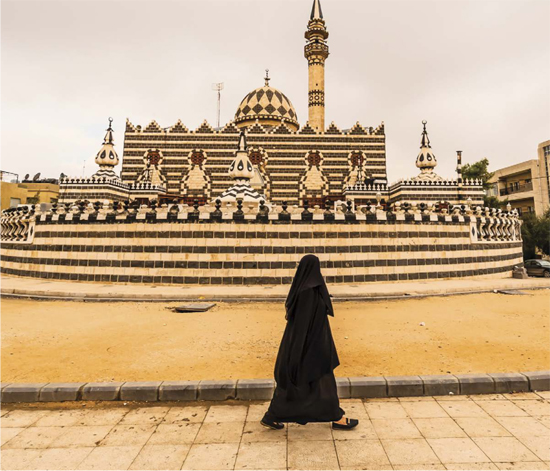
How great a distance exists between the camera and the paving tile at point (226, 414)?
3.82 meters

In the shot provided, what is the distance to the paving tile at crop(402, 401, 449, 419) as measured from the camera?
390cm

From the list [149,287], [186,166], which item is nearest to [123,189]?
[186,166]

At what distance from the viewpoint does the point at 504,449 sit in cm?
320

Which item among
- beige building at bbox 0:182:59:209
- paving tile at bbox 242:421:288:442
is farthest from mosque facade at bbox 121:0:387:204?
paving tile at bbox 242:421:288:442

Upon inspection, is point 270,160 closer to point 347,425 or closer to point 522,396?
point 522,396

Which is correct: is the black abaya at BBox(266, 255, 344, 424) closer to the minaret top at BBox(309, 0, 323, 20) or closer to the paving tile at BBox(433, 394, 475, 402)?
the paving tile at BBox(433, 394, 475, 402)

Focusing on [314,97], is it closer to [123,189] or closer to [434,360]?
[123,189]

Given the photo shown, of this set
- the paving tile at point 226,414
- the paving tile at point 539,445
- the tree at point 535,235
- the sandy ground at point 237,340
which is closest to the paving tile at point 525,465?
the paving tile at point 539,445

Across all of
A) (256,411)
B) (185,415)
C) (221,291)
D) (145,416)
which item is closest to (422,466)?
(256,411)

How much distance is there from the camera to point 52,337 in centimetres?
691

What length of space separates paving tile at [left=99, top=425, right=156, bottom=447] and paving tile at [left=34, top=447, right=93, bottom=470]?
0.64ft

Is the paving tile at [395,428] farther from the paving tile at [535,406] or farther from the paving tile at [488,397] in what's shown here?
the paving tile at [535,406]

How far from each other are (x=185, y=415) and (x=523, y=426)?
370cm

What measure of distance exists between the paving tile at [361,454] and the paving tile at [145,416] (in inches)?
79.6
